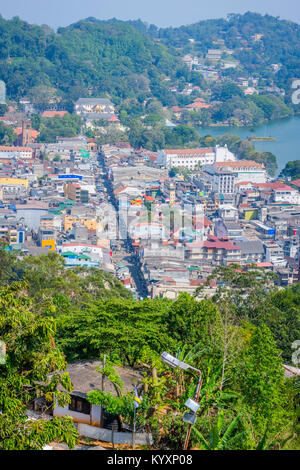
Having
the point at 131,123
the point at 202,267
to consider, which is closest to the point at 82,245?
the point at 202,267

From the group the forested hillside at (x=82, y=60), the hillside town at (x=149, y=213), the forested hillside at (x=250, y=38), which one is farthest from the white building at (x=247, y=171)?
the forested hillside at (x=250, y=38)

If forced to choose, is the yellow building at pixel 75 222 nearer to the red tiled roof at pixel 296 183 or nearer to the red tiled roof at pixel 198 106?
the red tiled roof at pixel 296 183

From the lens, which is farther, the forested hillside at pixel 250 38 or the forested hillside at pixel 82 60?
the forested hillside at pixel 250 38

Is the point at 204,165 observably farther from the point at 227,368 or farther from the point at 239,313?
the point at 227,368

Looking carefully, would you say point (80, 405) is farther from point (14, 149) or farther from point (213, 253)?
point (14, 149)

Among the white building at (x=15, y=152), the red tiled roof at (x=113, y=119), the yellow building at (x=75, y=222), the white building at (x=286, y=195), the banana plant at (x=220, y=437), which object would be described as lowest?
the yellow building at (x=75, y=222)
